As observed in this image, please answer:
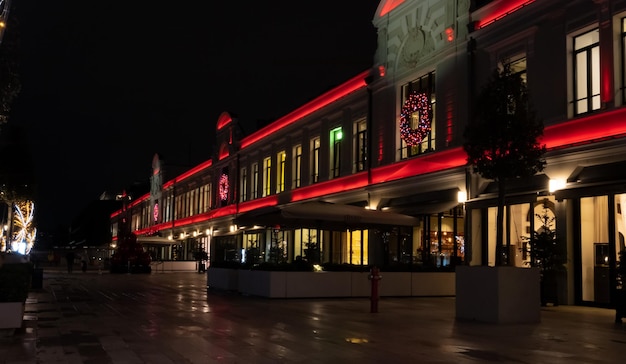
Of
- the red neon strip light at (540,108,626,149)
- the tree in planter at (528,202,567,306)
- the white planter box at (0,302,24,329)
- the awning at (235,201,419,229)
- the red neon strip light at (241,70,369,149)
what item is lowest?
the white planter box at (0,302,24,329)

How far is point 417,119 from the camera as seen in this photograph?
2609 centimetres

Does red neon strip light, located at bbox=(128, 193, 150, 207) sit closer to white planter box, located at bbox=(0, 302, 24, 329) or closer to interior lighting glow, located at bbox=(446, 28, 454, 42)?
interior lighting glow, located at bbox=(446, 28, 454, 42)

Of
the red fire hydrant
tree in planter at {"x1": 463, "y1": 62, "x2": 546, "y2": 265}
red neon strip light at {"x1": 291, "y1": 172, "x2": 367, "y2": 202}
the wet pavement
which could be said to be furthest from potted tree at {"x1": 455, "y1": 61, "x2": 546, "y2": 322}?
red neon strip light at {"x1": 291, "y1": 172, "x2": 367, "y2": 202}

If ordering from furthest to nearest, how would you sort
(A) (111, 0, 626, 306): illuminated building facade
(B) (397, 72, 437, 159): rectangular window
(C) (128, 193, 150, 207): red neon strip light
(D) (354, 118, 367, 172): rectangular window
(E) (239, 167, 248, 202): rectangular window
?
(C) (128, 193, 150, 207): red neon strip light → (E) (239, 167, 248, 202): rectangular window → (D) (354, 118, 367, 172): rectangular window → (B) (397, 72, 437, 159): rectangular window → (A) (111, 0, 626, 306): illuminated building facade

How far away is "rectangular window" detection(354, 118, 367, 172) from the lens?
30562 mm

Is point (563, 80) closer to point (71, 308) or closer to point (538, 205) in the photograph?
point (538, 205)

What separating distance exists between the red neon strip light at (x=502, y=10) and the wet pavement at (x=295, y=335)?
9.15m

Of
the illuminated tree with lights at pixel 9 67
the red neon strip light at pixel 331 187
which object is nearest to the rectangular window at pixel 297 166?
the red neon strip light at pixel 331 187

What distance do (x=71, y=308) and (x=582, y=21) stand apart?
15069mm

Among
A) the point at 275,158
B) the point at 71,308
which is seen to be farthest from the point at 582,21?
the point at 275,158

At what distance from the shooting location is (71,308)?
→ 16.9 m

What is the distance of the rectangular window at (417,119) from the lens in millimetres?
25531

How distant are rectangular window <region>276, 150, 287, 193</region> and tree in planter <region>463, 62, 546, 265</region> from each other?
83.7 ft

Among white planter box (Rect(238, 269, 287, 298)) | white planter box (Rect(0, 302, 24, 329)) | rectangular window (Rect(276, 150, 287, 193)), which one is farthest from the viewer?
rectangular window (Rect(276, 150, 287, 193))
